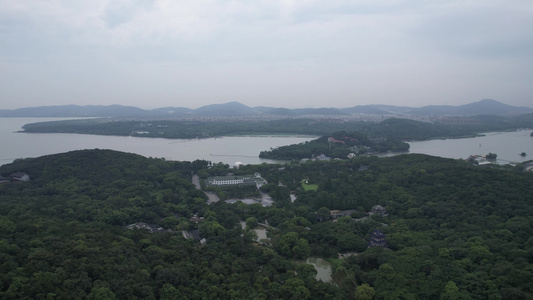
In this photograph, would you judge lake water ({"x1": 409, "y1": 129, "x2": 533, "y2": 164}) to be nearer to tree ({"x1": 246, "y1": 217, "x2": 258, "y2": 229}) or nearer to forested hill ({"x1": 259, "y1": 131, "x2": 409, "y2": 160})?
forested hill ({"x1": 259, "y1": 131, "x2": 409, "y2": 160})

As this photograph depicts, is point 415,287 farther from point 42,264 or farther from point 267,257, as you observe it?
point 42,264

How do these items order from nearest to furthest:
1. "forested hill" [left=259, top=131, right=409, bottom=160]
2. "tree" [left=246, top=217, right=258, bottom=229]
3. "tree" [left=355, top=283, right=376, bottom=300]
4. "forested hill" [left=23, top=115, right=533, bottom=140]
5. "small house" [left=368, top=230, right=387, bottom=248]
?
"tree" [left=355, top=283, right=376, bottom=300] < "small house" [left=368, top=230, right=387, bottom=248] < "tree" [left=246, top=217, right=258, bottom=229] < "forested hill" [left=259, top=131, right=409, bottom=160] < "forested hill" [left=23, top=115, right=533, bottom=140]

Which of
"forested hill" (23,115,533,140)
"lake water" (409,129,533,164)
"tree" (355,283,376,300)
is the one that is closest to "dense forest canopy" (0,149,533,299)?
"tree" (355,283,376,300)

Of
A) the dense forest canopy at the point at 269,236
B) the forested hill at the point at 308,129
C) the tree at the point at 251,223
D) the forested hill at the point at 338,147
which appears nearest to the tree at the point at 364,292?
the dense forest canopy at the point at 269,236

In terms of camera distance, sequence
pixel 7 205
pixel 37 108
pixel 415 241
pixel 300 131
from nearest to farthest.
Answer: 1. pixel 415 241
2. pixel 7 205
3. pixel 300 131
4. pixel 37 108

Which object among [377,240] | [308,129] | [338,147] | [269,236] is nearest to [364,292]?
[377,240]

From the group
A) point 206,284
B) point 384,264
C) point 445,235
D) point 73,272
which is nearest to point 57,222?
point 73,272

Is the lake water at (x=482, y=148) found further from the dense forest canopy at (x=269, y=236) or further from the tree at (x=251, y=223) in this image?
the tree at (x=251, y=223)

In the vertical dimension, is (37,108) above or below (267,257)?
above
